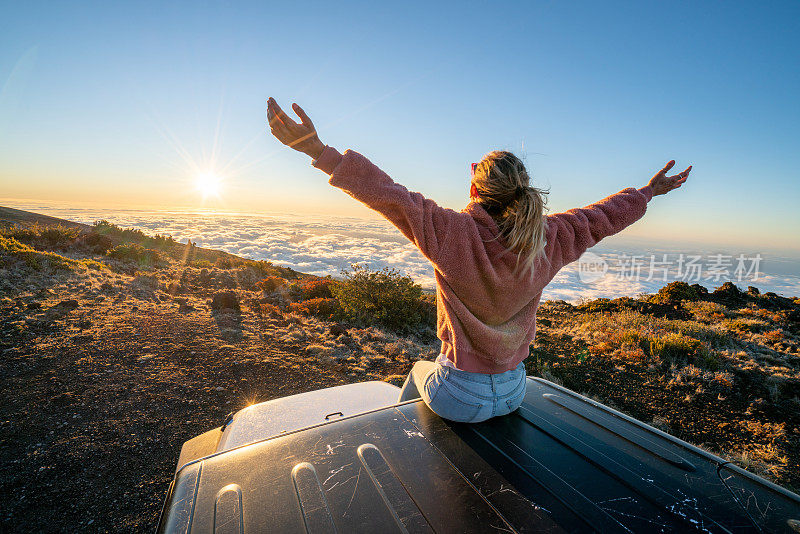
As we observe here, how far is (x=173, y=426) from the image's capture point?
13.0ft

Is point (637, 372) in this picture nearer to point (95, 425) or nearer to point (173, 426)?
point (173, 426)

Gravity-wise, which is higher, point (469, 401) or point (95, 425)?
point (469, 401)

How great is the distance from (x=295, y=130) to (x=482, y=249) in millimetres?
Result: 1114

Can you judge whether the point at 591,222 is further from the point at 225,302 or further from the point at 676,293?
the point at 676,293

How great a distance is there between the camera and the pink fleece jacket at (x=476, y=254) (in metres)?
1.71

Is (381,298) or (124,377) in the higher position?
(381,298)

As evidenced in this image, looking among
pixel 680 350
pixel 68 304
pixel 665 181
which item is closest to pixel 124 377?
pixel 68 304

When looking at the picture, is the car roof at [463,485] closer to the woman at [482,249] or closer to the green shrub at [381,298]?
the woman at [482,249]

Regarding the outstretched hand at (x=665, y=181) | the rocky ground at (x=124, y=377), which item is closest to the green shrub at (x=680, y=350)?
the rocky ground at (x=124, y=377)

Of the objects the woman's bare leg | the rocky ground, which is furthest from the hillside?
the woman's bare leg

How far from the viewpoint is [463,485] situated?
1.53m

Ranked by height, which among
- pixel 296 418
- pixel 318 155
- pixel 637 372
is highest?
pixel 318 155

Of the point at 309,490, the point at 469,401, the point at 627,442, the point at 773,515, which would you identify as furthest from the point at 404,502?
the point at 773,515

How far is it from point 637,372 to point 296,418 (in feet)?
22.2
